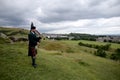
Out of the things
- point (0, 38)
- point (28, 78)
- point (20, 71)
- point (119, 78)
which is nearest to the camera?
point (28, 78)

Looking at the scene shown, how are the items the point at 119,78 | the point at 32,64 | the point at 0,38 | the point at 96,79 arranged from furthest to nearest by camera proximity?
the point at 0,38
the point at 119,78
the point at 96,79
the point at 32,64

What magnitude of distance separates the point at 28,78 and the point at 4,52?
371 inches

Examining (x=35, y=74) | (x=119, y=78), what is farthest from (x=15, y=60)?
(x=119, y=78)

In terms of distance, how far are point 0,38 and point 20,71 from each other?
28.0 metres

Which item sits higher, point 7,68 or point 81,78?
point 7,68

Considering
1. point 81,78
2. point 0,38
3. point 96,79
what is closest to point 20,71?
point 81,78

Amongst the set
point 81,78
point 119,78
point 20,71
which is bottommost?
point 119,78

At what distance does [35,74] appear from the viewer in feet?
59.2

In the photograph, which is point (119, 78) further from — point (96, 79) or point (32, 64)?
point (32, 64)

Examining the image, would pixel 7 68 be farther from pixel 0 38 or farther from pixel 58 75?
pixel 0 38

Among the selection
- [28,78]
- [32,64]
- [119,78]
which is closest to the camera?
[28,78]

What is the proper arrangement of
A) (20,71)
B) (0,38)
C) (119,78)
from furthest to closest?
(0,38), (119,78), (20,71)

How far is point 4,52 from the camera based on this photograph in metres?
25.0

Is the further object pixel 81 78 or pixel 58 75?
pixel 81 78
